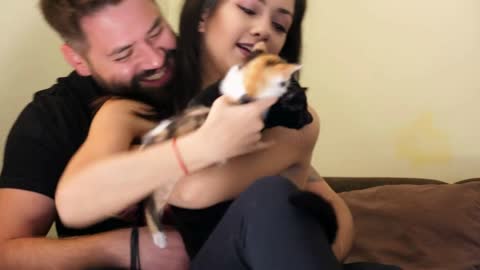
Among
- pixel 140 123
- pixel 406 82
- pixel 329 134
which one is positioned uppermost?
pixel 140 123

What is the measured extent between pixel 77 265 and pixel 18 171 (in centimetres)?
21

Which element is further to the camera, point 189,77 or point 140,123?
point 189,77

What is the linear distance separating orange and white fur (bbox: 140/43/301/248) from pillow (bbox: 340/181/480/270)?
27.7 inches

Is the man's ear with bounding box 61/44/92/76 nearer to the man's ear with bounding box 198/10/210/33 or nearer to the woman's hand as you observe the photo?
the man's ear with bounding box 198/10/210/33

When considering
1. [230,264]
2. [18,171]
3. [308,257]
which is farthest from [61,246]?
[308,257]

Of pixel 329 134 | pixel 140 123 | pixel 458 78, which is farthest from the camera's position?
pixel 329 134

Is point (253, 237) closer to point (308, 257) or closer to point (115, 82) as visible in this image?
point (308, 257)

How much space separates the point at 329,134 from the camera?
1.90 metres

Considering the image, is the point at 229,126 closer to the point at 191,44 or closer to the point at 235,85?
the point at 235,85

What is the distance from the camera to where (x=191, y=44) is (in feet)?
3.52

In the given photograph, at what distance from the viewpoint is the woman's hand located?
2.48 feet

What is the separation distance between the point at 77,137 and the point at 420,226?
0.91 m

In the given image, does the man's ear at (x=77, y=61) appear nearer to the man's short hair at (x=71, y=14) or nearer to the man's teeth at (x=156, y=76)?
the man's short hair at (x=71, y=14)

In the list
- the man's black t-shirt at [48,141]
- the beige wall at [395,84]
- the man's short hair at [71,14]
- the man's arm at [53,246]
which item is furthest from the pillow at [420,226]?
the man's short hair at [71,14]
